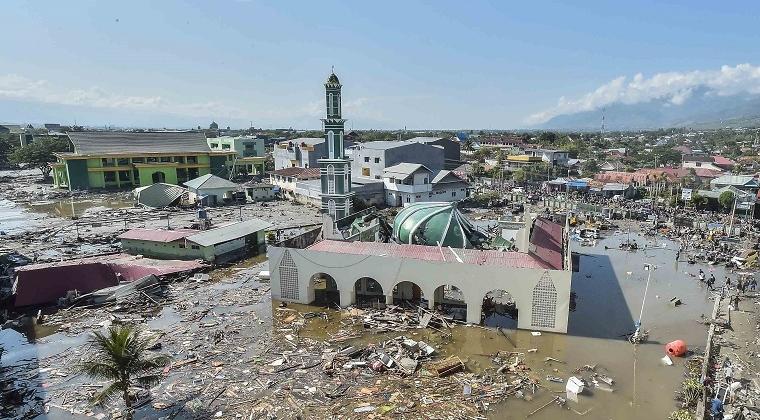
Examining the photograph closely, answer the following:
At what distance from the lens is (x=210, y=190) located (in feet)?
161

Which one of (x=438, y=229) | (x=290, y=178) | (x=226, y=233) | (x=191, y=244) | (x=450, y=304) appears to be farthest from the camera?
(x=290, y=178)

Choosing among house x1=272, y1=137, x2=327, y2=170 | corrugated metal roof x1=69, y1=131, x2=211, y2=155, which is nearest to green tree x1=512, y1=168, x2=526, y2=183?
house x1=272, y1=137, x2=327, y2=170

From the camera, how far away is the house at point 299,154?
65.7 m

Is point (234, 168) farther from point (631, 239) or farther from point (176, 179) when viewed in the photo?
point (631, 239)

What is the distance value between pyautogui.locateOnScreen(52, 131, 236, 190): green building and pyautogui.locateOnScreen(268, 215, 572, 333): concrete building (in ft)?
147

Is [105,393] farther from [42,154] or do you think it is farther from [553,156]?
[553,156]

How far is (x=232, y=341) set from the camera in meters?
18.8

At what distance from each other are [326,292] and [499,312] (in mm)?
8620

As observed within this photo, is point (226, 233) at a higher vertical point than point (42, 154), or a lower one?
lower

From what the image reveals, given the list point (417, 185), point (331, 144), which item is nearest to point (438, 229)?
point (331, 144)

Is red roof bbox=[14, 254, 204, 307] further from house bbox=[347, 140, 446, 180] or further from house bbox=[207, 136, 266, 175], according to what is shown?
house bbox=[207, 136, 266, 175]

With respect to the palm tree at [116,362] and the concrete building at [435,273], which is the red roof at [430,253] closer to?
the concrete building at [435,273]

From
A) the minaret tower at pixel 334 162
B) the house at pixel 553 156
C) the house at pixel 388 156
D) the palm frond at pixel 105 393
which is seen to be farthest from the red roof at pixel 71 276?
the house at pixel 553 156

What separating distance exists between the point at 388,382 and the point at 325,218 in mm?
11426
